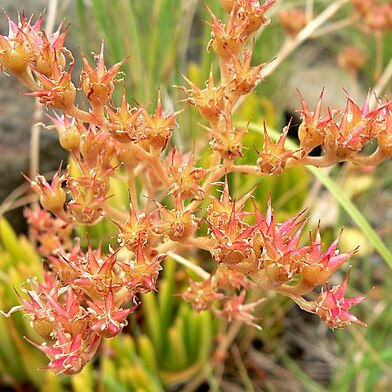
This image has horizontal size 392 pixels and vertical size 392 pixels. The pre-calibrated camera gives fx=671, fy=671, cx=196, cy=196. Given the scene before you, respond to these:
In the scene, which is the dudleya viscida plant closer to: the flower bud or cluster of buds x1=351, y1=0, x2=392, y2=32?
the flower bud

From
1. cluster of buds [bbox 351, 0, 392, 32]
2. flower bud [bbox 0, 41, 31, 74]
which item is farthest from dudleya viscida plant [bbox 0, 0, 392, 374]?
cluster of buds [bbox 351, 0, 392, 32]

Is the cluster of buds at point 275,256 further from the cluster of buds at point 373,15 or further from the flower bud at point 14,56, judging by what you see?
the cluster of buds at point 373,15

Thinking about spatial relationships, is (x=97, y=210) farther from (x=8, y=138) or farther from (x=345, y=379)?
(x=8, y=138)

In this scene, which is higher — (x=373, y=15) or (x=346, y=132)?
(x=346, y=132)

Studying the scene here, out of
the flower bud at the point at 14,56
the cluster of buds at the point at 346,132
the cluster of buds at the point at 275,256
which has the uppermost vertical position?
the flower bud at the point at 14,56

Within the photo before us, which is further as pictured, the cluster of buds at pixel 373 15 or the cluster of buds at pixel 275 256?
the cluster of buds at pixel 373 15

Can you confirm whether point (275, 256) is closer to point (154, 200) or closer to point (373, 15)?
point (154, 200)

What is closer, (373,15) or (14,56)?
(14,56)

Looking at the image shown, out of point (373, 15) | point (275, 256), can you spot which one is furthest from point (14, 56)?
point (373, 15)

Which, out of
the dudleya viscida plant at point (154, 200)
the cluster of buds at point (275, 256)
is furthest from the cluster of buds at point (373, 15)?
the cluster of buds at point (275, 256)
